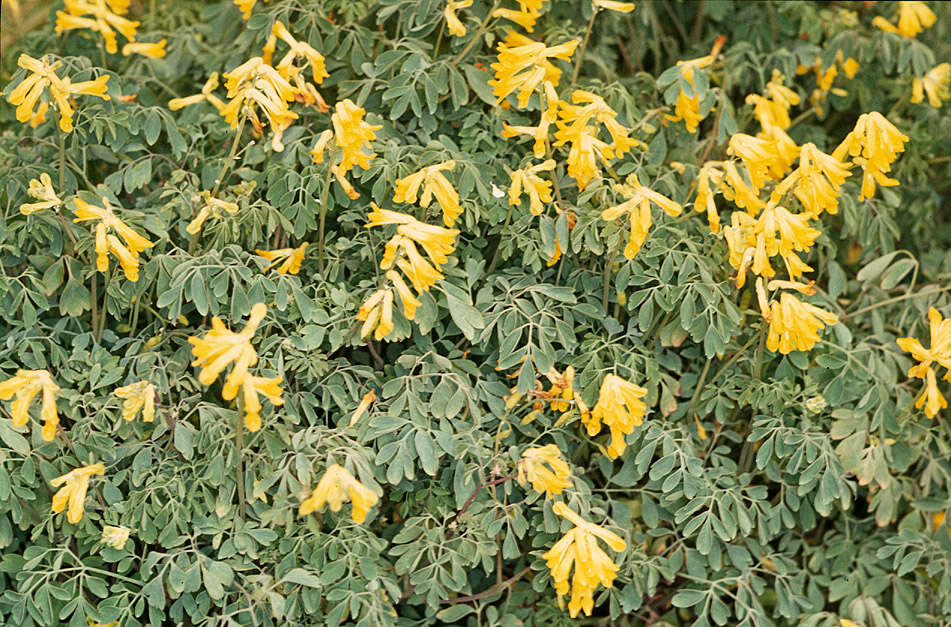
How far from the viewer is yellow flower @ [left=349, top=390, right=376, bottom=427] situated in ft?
6.16

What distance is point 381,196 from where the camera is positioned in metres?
1.99

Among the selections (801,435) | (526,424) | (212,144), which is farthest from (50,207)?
(801,435)

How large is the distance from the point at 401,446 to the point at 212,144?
3.01 ft

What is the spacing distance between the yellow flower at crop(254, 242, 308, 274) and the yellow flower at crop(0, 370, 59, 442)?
1.60 ft

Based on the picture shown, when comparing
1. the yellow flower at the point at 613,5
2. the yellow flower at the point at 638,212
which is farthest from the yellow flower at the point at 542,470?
the yellow flower at the point at 613,5

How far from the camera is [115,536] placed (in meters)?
1.77

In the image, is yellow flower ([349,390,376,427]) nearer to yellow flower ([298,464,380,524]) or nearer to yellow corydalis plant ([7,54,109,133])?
yellow flower ([298,464,380,524])

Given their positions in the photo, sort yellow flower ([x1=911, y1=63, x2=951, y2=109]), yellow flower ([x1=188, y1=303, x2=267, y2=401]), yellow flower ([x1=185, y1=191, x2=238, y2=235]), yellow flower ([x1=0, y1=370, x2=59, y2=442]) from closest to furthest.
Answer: yellow flower ([x1=188, y1=303, x2=267, y2=401]) < yellow flower ([x1=0, y1=370, x2=59, y2=442]) < yellow flower ([x1=185, y1=191, x2=238, y2=235]) < yellow flower ([x1=911, y1=63, x2=951, y2=109])

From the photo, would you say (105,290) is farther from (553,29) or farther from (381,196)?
(553,29)

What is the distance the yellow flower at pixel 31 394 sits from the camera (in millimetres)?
1710

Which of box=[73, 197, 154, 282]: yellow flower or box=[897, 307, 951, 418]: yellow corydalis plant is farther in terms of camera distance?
box=[897, 307, 951, 418]: yellow corydalis plant

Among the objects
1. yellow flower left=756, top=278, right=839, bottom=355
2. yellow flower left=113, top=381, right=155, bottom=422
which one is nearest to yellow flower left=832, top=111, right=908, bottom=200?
yellow flower left=756, top=278, right=839, bottom=355

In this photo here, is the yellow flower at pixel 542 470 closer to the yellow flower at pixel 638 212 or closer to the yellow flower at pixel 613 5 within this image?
the yellow flower at pixel 638 212

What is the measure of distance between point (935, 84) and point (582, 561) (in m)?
1.62
